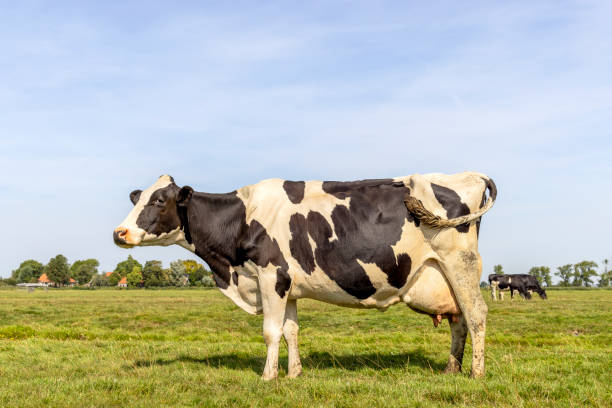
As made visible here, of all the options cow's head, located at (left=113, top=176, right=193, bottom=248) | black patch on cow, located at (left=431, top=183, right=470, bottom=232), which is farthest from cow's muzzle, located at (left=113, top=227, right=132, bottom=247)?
black patch on cow, located at (left=431, top=183, right=470, bottom=232)

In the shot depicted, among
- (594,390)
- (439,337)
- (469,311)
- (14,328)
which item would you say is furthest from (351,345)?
(14,328)

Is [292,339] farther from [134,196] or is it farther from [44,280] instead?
[44,280]

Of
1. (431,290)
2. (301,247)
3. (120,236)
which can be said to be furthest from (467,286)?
(120,236)

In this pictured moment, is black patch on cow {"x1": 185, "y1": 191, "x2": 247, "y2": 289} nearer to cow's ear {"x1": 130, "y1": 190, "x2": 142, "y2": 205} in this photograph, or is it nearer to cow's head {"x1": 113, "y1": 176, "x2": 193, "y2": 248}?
cow's head {"x1": 113, "y1": 176, "x2": 193, "y2": 248}

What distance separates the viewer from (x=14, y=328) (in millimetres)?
19172

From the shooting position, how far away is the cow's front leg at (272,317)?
891 centimetres

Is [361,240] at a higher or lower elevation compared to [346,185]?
lower

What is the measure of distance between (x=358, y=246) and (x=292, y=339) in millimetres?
2015

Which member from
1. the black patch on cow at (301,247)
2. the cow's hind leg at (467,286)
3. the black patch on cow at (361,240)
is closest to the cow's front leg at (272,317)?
the black patch on cow at (301,247)

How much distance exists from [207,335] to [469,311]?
1158 cm

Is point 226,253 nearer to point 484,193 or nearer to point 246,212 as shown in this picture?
point 246,212

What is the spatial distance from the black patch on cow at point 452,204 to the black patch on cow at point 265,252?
2754mm

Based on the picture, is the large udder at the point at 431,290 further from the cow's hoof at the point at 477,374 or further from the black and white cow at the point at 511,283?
the black and white cow at the point at 511,283

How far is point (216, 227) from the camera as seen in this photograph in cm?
984
